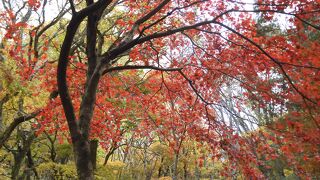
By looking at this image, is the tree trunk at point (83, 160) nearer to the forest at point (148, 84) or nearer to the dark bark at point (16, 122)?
the forest at point (148, 84)

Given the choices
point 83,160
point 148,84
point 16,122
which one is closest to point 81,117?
point 83,160

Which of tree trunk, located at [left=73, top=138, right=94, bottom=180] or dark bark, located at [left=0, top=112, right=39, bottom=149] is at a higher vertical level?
dark bark, located at [left=0, top=112, right=39, bottom=149]

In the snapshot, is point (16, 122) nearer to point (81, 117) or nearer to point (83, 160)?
point (81, 117)

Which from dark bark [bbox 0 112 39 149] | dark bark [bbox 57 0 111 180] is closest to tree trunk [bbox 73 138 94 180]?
dark bark [bbox 57 0 111 180]

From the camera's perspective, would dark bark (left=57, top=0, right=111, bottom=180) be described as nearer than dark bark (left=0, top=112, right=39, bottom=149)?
Yes

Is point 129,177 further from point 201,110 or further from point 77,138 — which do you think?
point 77,138

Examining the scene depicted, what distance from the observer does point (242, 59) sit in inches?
356

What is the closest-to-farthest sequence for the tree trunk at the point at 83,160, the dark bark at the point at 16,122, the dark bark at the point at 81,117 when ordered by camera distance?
1. the dark bark at the point at 81,117
2. the tree trunk at the point at 83,160
3. the dark bark at the point at 16,122

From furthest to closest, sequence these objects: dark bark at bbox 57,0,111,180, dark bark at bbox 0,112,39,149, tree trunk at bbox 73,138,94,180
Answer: dark bark at bbox 0,112,39,149
tree trunk at bbox 73,138,94,180
dark bark at bbox 57,0,111,180

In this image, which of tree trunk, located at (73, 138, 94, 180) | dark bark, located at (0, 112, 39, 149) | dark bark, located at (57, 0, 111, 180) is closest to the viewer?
dark bark, located at (57, 0, 111, 180)

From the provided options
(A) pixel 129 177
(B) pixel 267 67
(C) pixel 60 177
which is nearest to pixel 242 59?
(B) pixel 267 67

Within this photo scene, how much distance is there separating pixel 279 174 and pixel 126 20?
1658 centimetres

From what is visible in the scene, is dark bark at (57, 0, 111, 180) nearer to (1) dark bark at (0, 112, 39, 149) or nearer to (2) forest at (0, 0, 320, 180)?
(2) forest at (0, 0, 320, 180)

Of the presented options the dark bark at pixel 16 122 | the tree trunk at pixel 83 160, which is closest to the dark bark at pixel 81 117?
the tree trunk at pixel 83 160
